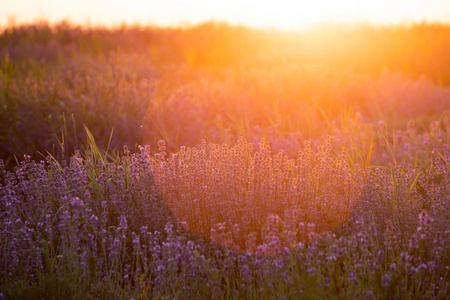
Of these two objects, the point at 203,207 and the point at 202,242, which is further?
the point at 203,207

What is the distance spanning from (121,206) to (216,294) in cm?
101

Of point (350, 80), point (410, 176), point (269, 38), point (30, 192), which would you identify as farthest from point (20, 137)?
point (269, 38)

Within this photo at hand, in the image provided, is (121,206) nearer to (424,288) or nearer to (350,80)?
(424,288)

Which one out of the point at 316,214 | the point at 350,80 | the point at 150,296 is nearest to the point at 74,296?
the point at 150,296

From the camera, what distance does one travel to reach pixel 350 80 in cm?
881

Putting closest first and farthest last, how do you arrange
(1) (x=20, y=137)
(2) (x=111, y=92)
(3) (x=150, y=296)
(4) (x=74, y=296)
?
(4) (x=74, y=296)
(3) (x=150, y=296)
(1) (x=20, y=137)
(2) (x=111, y=92)

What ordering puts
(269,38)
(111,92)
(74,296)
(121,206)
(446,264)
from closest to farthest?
(74,296)
(446,264)
(121,206)
(111,92)
(269,38)

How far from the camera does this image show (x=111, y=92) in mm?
5965

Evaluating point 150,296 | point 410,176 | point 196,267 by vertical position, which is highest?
point 410,176

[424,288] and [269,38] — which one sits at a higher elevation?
[269,38]

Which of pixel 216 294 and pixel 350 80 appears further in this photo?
pixel 350 80

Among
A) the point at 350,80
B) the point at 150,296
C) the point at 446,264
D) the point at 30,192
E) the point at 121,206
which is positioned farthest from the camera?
the point at 350,80

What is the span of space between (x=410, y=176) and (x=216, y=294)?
72.9 inches

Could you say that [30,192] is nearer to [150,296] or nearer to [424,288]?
[150,296]
